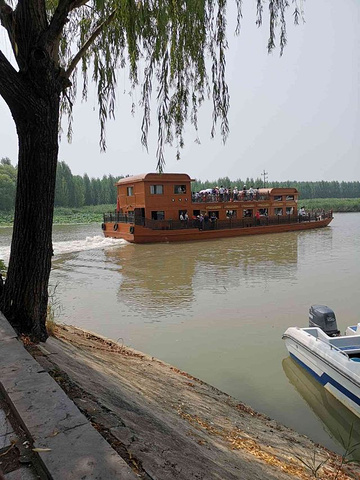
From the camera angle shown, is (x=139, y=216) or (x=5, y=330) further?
(x=139, y=216)

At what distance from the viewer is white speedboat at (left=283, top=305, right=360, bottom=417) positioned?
15.4 ft

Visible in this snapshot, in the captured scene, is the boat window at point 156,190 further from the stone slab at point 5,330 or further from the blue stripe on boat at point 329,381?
the stone slab at point 5,330

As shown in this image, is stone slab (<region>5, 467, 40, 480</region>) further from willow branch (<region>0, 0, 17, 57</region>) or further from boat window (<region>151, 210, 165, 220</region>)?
boat window (<region>151, 210, 165, 220</region>)

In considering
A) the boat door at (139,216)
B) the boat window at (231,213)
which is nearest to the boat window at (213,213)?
the boat window at (231,213)

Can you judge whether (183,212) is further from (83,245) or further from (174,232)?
(83,245)

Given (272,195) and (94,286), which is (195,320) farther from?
(272,195)

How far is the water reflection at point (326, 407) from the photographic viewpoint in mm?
4355

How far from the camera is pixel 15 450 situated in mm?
1658

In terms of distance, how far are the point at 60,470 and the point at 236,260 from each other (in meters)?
16.5

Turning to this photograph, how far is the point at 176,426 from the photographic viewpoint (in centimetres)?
278

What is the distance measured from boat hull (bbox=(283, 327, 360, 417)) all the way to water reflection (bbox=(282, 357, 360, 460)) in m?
0.09

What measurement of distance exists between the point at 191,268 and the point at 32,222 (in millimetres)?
12512

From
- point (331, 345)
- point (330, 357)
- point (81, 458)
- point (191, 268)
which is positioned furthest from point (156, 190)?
point (81, 458)

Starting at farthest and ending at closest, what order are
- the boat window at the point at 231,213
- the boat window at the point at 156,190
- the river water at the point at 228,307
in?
the boat window at the point at 231,213 < the boat window at the point at 156,190 < the river water at the point at 228,307
